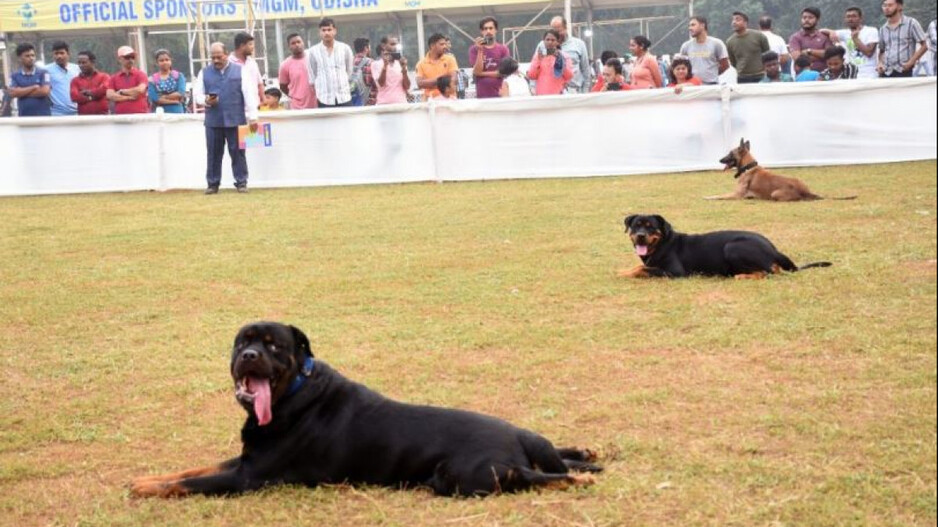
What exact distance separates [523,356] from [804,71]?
12995mm

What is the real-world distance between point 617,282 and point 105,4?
102 feet

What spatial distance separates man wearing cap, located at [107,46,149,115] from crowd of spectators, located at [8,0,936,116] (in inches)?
0.6

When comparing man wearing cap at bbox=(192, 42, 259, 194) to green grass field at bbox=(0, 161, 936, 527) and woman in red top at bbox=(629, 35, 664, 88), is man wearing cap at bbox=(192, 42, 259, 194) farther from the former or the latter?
woman in red top at bbox=(629, 35, 664, 88)

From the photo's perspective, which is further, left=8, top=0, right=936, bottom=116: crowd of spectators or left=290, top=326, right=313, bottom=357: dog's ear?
left=8, top=0, right=936, bottom=116: crowd of spectators

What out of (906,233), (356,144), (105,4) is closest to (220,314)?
(906,233)

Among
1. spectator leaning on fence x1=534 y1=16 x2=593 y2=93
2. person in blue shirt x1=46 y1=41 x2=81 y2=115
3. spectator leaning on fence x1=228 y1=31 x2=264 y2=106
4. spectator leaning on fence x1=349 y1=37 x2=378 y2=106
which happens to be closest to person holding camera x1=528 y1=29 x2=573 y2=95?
spectator leaning on fence x1=534 y1=16 x2=593 y2=93

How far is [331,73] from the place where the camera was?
19094 millimetres

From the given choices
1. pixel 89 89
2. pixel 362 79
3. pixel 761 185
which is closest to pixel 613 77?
pixel 362 79

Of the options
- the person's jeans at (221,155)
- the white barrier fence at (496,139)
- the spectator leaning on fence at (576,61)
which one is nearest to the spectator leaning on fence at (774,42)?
the spectator leaning on fence at (576,61)

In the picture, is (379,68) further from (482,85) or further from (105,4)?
(105,4)

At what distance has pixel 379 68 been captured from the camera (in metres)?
20.5

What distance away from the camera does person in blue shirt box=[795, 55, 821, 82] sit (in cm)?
1839

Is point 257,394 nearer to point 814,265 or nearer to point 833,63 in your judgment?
point 814,265

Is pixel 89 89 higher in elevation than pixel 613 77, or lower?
higher
